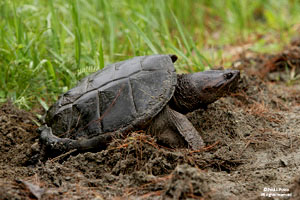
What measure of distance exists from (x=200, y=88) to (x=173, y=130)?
446 mm

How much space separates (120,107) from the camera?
8.82 ft

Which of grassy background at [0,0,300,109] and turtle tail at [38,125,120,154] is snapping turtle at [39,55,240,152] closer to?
turtle tail at [38,125,120,154]

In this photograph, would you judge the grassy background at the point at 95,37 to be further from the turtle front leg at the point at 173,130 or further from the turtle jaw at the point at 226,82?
the turtle front leg at the point at 173,130

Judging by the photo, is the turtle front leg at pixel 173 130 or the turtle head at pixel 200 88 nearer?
the turtle front leg at pixel 173 130

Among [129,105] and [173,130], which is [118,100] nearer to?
[129,105]

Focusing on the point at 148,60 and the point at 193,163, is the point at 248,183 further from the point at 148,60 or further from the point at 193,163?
the point at 148,60

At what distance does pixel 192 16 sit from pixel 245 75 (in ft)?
8.40

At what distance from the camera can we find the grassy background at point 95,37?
3602 millimetres

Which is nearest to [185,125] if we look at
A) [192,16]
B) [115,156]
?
[115,156]

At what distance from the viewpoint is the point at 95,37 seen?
437 cm

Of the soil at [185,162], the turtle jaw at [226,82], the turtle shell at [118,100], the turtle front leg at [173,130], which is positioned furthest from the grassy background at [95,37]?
the turtle front leg at [173,130]

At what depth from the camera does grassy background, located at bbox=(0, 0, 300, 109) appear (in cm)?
360

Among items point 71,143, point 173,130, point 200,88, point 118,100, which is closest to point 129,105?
point 118,100

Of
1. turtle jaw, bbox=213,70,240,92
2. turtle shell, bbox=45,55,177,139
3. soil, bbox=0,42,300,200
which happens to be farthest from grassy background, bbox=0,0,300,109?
turtle jaw, bbox=213,70,240,92
